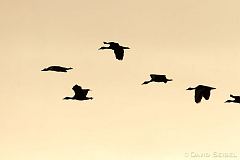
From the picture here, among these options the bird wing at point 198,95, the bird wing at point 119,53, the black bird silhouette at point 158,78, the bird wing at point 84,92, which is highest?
the bird wing at point 119,53

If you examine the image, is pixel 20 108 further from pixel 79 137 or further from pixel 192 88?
pixel 192 88

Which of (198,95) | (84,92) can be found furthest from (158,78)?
(84,92)

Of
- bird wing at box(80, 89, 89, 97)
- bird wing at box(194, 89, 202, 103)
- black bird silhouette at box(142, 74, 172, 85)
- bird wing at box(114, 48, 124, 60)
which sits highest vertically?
bird wing at box(114, 48, 124, 60)

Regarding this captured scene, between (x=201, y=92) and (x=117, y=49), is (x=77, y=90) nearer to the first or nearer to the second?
(x=117, y=49)

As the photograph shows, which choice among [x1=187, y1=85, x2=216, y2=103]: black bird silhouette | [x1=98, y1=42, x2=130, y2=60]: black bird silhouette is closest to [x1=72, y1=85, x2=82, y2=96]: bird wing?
[x1=98, y1=42, x2=130, y2=60]: black bird silhouette

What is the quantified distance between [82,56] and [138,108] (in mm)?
336

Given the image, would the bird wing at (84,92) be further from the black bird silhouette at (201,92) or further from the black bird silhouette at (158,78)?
the black bird silhouette at (201,92)

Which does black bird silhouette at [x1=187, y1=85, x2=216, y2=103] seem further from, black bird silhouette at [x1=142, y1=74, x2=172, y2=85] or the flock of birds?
black bird silhouette at [x1=142, y1=74, x2=172, y2=85]

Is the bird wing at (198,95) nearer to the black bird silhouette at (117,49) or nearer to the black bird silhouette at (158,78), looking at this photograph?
the black bird silhouette at (158,78)

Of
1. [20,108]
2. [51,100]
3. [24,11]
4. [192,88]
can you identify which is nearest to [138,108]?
[192,88]

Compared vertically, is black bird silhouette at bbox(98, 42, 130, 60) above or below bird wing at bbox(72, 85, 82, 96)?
above

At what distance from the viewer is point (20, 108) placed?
1.80 m

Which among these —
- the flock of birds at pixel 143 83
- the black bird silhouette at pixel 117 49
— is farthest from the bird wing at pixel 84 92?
the black bird silhouette at pixel 117 49

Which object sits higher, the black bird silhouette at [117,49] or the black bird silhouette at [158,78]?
the black bird silhouette at [117,49]
